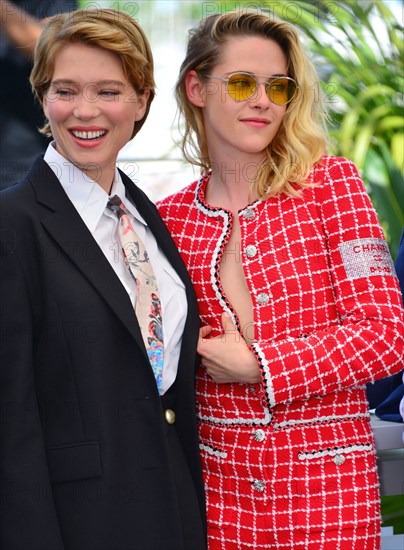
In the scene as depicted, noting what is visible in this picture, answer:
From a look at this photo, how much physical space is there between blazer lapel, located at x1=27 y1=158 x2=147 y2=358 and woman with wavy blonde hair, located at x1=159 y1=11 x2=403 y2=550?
259 mm

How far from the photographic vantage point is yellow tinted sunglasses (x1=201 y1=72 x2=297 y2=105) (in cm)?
205

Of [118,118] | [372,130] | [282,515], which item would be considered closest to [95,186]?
[118,118]

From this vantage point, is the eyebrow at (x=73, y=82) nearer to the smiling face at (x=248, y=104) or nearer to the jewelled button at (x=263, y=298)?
the smiling face at (x=248, y=104)

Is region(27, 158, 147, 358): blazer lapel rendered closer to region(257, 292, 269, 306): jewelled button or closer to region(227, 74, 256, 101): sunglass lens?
region(257, 292, 269, 306): jewelled button

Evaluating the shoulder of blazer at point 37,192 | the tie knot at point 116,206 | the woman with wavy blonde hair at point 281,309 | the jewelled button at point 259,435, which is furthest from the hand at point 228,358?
the shoulder of blazer at point 37,192

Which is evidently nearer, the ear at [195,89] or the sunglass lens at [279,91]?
the sunglass lens at [279,91]

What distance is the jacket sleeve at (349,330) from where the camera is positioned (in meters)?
1.89

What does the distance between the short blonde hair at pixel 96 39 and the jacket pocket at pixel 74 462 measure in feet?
2.53

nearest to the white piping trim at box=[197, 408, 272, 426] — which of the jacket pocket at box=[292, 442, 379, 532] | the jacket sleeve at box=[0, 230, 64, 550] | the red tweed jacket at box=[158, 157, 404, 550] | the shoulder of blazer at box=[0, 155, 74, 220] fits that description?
the red tweed jacket at box=[158, 157, 404, 550]

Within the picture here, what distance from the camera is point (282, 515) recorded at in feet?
6.33

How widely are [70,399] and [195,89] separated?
33.9 inches

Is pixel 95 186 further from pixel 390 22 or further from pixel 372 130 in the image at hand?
pixel 390 22

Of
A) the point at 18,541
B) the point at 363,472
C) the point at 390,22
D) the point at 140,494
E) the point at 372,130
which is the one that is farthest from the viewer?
the point at 390,22

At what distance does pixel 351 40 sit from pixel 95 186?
3097 mm
